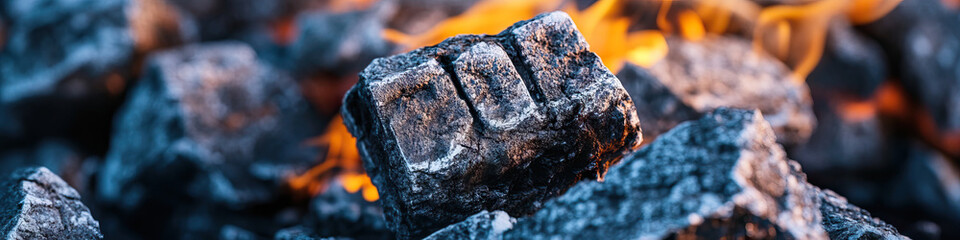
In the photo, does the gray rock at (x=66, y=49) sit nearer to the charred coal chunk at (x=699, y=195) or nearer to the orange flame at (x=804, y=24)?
the charred coal chunk at (x=699, y=195)

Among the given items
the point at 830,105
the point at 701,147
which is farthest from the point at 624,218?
the point at 830,105

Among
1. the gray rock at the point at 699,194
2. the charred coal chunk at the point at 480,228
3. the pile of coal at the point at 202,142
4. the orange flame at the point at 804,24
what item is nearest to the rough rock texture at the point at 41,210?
the charred coal chunk at the point at 480,228

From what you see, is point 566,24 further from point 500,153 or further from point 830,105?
point 830,105

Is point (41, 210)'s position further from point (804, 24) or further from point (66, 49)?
point (804, 24)

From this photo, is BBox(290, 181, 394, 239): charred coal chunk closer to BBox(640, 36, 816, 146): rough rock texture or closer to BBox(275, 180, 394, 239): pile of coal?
BBox(275, 180, 394, 239): pile of coal

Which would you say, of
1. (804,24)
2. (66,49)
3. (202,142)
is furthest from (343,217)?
(804,24)

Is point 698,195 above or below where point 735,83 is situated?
below
